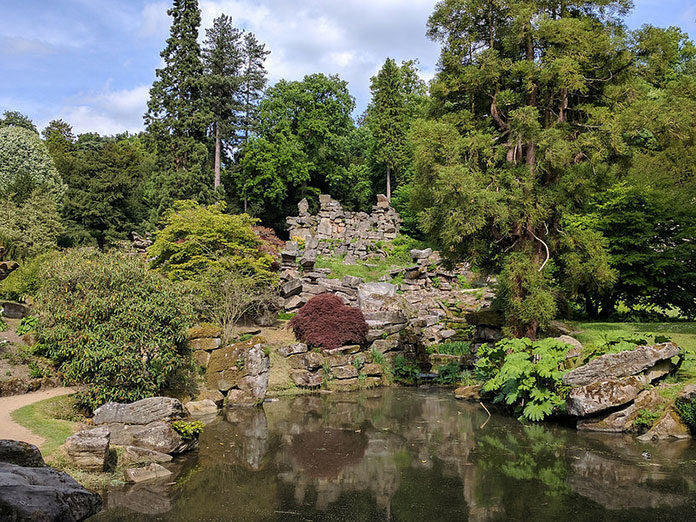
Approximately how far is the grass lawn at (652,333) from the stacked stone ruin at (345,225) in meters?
19.0

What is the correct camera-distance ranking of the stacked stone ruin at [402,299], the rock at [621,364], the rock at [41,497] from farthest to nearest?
the stacked stone ruin at [402,299], the rock at [621,364], the rock at [41,497]

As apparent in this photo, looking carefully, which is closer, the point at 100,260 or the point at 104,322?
the point at 104,322

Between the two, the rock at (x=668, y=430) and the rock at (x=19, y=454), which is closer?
the rock at (x=19, y=454)

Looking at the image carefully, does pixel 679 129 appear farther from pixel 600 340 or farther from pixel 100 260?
pixel 100 260

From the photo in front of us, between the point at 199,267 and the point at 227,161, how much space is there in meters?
25.4

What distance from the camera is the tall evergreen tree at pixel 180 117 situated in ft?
96.3

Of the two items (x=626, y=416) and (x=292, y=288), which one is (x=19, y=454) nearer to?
(x=626, y=416)

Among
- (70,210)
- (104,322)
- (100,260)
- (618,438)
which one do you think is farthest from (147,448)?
(70,210)

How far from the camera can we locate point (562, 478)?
8109mm

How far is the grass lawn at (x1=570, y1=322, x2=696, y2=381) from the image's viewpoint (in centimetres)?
1204

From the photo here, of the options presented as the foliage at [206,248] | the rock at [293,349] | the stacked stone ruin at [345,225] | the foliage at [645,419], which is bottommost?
the foliage at [645,419]

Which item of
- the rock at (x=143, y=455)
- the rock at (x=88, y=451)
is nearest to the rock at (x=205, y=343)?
the rock at (x=143, y=455)

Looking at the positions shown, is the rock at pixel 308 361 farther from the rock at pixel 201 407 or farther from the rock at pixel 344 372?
the rock at pixel 201 407

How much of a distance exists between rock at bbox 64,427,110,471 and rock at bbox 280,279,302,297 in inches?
532
